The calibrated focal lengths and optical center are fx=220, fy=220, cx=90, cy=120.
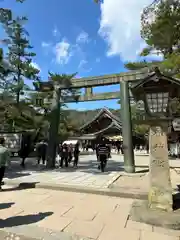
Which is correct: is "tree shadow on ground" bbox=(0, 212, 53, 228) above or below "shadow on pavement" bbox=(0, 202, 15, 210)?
below

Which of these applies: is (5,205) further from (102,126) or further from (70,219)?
(102,126)

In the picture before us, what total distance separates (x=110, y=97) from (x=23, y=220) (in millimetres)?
8564

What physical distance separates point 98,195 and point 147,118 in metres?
2.94

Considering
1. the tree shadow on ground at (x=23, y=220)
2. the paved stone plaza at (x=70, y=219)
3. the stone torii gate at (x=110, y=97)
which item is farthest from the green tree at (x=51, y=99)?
the tree shadow on ground at (x=23, y=220)

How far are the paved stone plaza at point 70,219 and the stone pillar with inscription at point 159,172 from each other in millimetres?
702

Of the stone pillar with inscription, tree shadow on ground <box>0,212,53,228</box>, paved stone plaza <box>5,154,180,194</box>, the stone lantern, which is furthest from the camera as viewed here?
paved stone plaza <box>5,154,180,194</box>

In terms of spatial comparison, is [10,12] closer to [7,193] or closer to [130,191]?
[7,193]

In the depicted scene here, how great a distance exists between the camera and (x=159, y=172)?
4.90 metres

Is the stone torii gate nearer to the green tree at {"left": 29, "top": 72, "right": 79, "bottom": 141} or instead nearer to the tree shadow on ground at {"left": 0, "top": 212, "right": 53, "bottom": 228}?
the green tree at {"left": 29, "top": 72, "right": 79, "bottom": 141}

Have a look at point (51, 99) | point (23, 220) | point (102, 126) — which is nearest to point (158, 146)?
point (23, 220)

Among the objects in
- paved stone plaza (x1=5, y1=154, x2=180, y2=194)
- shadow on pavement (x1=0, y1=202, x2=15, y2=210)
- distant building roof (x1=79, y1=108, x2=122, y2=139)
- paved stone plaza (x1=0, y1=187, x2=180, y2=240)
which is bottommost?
paved stone plaza (x1=0, y1=187, x2=180, y2=240)

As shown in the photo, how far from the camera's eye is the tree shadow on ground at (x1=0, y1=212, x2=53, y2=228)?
4254mm

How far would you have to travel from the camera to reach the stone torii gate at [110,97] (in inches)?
424

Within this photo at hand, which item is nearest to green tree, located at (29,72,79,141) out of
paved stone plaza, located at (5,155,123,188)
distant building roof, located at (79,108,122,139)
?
distant building roof, located at (79,108,122,139)
